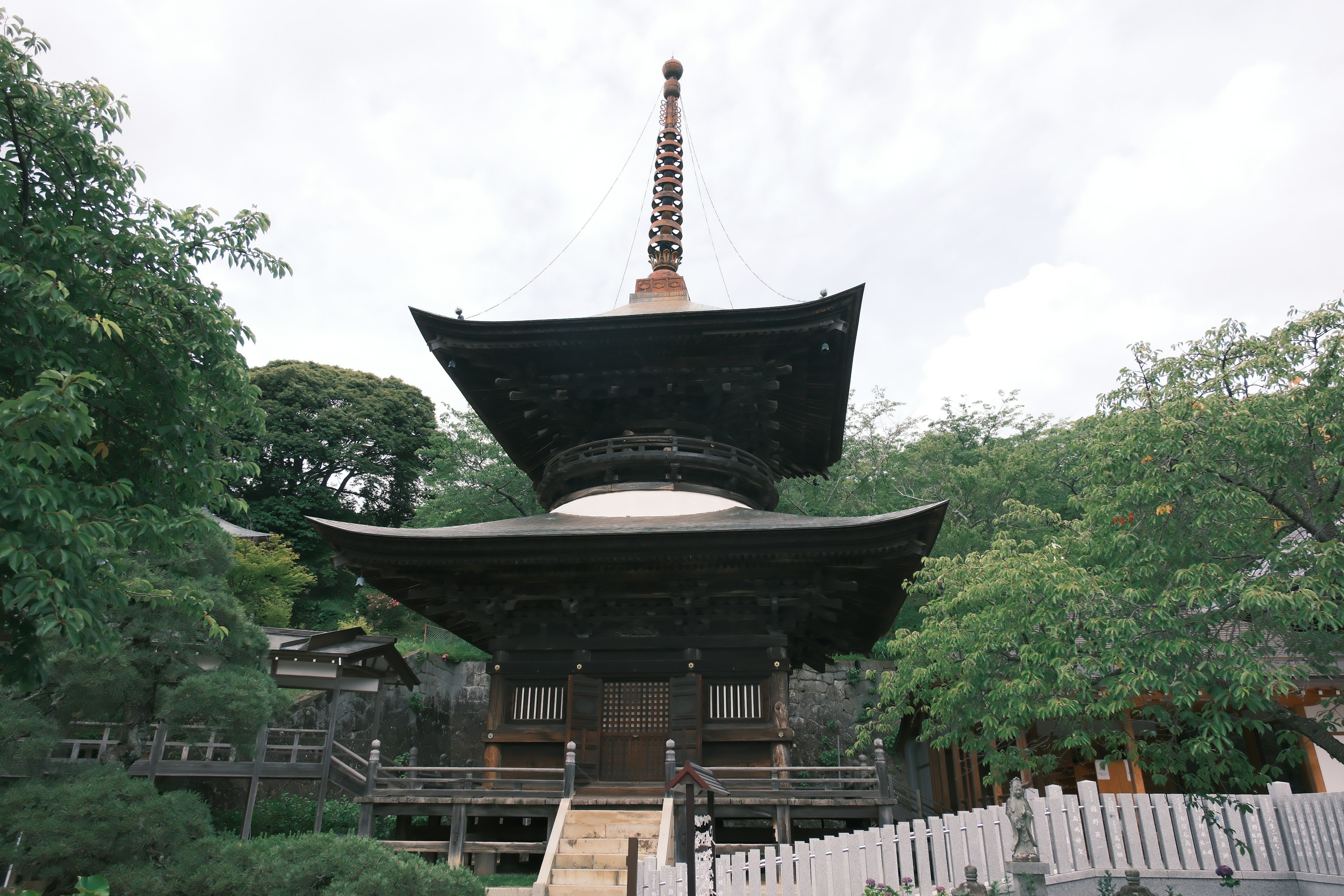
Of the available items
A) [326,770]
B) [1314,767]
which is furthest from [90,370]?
[1314,767]

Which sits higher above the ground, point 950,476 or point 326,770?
point 950,476

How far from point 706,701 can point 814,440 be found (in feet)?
24.3

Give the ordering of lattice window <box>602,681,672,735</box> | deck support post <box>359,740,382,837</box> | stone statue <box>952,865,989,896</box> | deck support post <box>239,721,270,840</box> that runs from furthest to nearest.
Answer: deck support post <box>239,721,270,840</box> → lattice window <box>602,681,672,735</box> → deck support post <box>359,740,382,837</box> → stone statue <box>952,865,989,896</box>

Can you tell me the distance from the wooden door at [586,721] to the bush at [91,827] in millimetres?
5095

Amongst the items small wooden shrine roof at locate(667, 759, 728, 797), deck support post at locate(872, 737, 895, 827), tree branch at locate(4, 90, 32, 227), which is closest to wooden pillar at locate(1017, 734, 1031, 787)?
deck support post at locate(872, 737, 895, 827)

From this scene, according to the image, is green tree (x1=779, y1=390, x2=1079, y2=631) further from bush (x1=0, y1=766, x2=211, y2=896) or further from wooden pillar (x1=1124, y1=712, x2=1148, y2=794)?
bush (x1=0, y1=766, x2=211, y2=896)

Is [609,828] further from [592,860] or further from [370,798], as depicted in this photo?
[370,798]

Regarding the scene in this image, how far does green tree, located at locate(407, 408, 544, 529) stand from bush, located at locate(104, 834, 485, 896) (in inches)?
900

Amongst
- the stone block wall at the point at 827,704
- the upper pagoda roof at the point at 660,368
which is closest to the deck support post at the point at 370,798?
the upper pagoda roof at the point at 660,368

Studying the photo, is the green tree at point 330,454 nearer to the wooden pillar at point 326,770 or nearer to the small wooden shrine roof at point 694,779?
the wooden pillar at point 326,770

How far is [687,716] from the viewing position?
1278 centimetres

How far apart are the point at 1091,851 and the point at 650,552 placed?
6565 millimetres

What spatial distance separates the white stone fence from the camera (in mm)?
8320

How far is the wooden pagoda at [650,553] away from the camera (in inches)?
485
